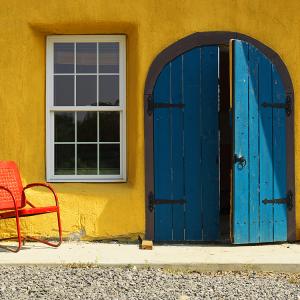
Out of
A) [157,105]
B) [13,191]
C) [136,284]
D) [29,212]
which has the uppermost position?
[157,105]

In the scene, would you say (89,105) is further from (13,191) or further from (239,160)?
(239,160)

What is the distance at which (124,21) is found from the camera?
6.32m

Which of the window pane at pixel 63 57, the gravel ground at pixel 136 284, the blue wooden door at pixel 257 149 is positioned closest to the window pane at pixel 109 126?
the window pane at pixel 63 57

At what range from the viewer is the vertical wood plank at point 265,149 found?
6.12 meters

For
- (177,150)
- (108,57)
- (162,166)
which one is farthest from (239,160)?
(108,57)

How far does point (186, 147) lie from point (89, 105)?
124 centimetres

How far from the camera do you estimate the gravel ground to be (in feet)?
13.9

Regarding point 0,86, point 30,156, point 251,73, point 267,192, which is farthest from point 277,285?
point 0,86

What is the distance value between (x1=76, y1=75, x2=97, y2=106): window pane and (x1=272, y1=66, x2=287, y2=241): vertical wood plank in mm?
2057

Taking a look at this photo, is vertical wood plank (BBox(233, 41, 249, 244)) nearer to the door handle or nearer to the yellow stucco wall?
the door handle

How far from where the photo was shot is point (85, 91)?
654 cm

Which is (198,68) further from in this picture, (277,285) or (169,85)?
(277,285)

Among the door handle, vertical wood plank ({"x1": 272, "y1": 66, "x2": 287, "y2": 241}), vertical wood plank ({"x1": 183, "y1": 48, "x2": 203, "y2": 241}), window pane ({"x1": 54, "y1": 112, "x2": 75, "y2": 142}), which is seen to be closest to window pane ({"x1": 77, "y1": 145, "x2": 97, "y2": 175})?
Result: window pane ({"x1": 54, "y1": 112, "x2": 75, "y2": 142})

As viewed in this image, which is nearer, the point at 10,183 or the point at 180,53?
the point at 10,183
